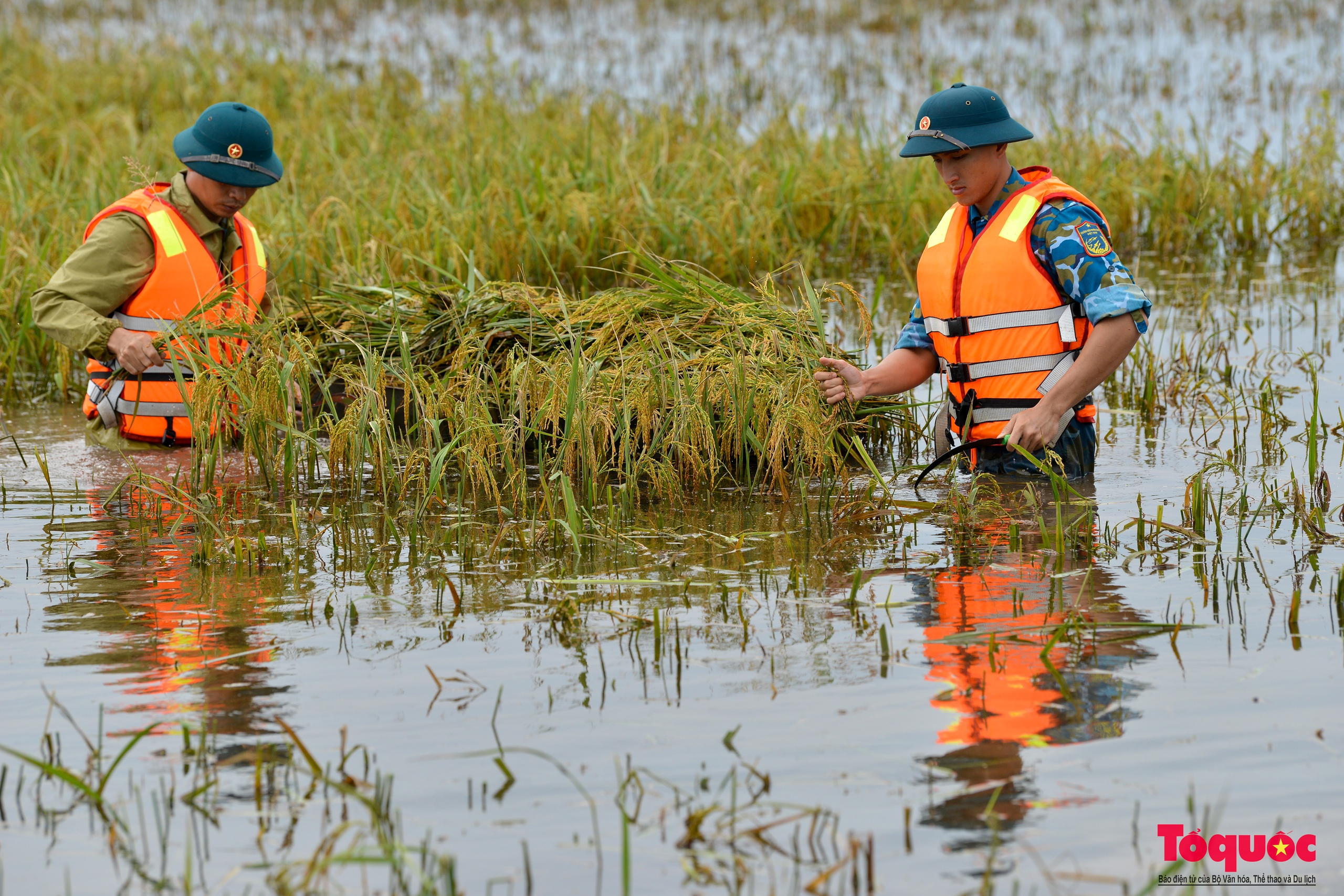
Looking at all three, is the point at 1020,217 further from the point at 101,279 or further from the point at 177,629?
the point at 101,279

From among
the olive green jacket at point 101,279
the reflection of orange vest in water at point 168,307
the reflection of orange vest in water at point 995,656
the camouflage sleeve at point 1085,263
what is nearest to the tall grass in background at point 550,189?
the reflection of orange vest in water at point 168,307

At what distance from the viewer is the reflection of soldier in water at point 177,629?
344 centimetres

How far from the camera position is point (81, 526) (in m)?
5.07

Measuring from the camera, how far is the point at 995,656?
142 inches

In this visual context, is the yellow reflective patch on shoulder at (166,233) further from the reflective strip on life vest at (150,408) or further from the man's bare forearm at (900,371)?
the man's bare forearm at (900,371)

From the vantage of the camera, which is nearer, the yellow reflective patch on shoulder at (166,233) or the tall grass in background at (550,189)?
the yellow reflective patch on shoulder at (166,233)

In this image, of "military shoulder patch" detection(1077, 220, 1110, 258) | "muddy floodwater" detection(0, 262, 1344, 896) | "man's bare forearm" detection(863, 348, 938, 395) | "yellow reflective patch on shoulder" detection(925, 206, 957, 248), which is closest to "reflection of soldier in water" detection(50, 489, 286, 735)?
"muddy floodwater" detection(0, 262, 1344, 896)

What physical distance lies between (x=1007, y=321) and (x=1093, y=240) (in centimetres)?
37

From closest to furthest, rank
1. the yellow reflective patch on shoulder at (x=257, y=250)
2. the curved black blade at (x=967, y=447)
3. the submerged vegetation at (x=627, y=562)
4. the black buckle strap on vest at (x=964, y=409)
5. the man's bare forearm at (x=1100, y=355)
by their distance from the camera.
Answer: the submerged vegetation at (x=627, y=562)
the man's bare forearm at (x=1100, y=355)
the curved black blade at (x=967, y=447)
the black buckle strap on vest at (x=964, y=409)
the yellow reflective patch on shoulder at (x=257, y=250)

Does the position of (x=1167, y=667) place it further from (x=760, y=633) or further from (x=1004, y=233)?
(x=1004, y=233)

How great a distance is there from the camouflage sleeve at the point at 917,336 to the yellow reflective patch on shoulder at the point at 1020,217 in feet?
1.66

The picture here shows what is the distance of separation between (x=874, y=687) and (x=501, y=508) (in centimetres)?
182

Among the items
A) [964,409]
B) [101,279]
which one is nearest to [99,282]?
[101,279]

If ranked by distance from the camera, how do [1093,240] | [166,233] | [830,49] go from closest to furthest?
[1093,240] < [166,233] < [830,49]
